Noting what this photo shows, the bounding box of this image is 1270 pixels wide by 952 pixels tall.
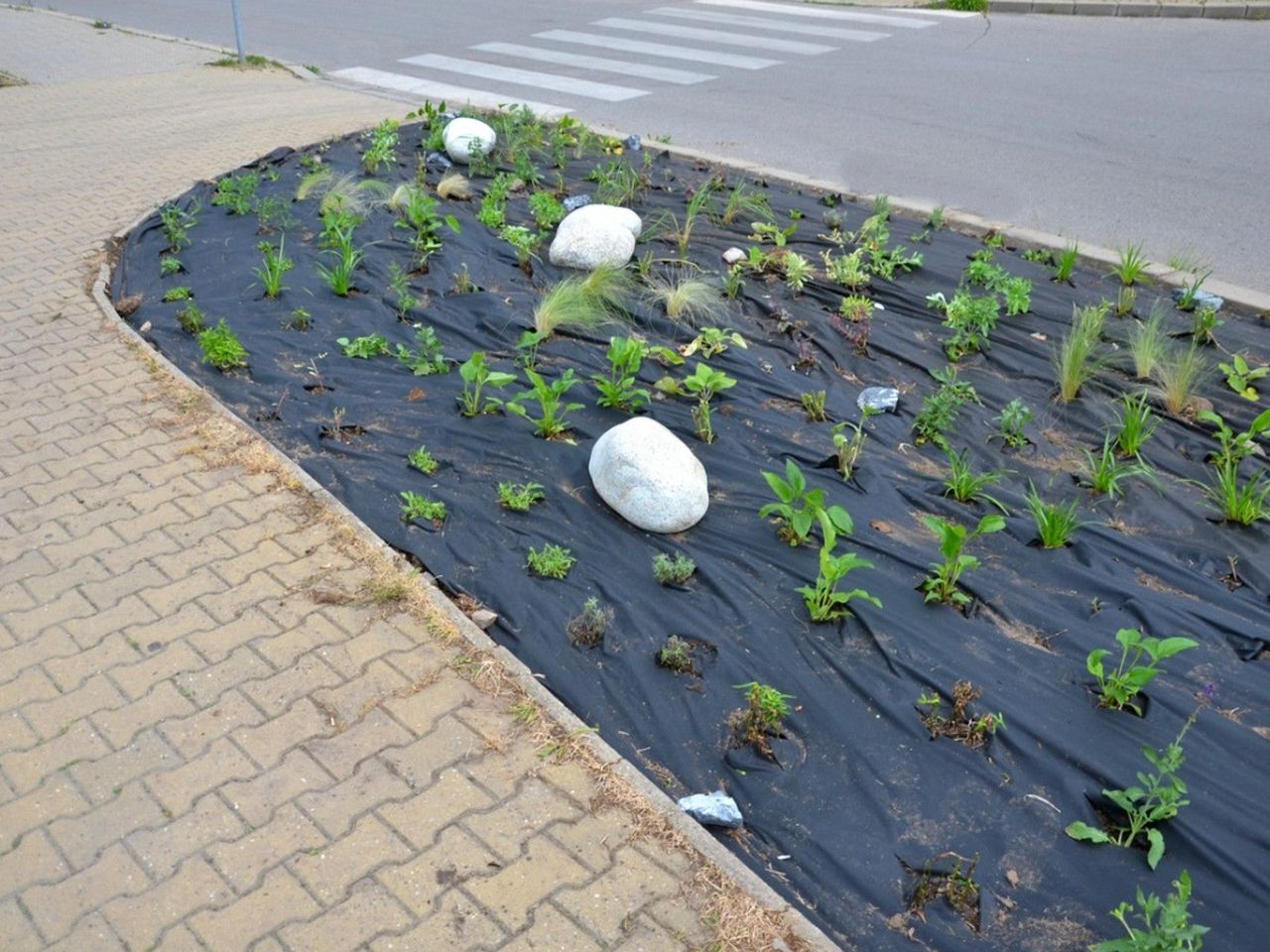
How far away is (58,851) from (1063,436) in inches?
167

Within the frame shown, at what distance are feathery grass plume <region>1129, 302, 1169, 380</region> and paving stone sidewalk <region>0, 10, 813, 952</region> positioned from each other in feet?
11.9

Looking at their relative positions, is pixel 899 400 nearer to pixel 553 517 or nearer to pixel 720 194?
pixel 553 517

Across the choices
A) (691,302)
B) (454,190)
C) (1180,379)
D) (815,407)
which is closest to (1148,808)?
(815,407)

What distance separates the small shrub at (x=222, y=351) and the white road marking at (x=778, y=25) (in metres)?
10.6

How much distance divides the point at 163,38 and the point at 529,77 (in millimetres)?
6265

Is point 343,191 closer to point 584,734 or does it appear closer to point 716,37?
point 584,734

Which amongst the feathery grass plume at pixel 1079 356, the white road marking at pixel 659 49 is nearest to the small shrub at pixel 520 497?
the feathery grass plume at pixel 1079 356

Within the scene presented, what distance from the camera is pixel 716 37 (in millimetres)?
14188

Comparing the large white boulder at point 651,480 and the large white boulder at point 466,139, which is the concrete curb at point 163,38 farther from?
the large white boulder at point 651,480

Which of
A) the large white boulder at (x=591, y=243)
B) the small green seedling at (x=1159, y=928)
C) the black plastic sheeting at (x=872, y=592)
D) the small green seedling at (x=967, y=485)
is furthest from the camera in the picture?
the large white boulder at (x=591, y=243)

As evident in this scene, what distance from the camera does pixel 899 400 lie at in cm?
523

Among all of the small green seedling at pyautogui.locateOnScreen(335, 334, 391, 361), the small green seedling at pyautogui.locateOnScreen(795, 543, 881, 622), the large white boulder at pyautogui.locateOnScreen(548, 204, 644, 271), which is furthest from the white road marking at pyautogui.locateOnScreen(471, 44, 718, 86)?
the small green seedling at pyautogui.locateOnScreen(795, 543, 881, 622)

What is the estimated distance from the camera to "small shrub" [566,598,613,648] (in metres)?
3.69

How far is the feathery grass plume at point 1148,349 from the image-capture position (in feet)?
17.5
